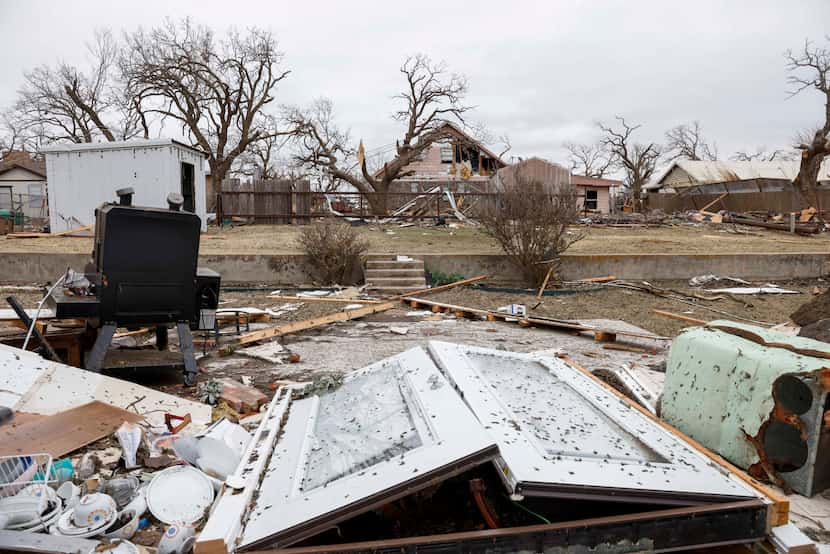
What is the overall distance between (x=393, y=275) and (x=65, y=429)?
7747 mm

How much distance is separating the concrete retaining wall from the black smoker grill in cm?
593

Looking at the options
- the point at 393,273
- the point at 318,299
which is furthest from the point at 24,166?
the point at 318,299

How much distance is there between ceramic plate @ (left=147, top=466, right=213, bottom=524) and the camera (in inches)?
98.4

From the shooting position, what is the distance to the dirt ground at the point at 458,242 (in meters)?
12.3

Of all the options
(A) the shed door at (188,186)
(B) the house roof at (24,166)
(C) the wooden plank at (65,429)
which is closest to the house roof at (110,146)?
(A) the shed door at (188,186)

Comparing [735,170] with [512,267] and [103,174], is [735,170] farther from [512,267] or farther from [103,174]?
[103,174]

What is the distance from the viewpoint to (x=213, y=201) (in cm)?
2098

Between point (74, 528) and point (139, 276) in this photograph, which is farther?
point (139, 276)

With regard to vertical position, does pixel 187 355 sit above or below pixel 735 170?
below

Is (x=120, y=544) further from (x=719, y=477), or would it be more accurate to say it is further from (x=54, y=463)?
(x=719, y=477)

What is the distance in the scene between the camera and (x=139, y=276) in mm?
4512

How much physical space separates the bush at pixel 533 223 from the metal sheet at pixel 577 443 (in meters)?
7.12

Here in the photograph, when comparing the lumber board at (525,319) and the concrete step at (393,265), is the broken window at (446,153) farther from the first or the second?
the lumber board at (525,319)

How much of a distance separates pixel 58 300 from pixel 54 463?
203 centimetres
